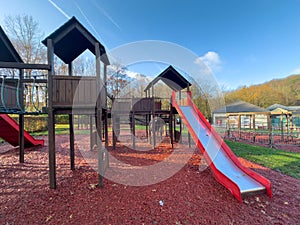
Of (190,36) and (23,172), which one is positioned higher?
(190,36)

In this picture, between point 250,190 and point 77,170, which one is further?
point 77,170

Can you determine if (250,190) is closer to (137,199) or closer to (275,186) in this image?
(275,186)

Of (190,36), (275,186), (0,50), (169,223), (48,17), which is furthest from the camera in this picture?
(190,36)

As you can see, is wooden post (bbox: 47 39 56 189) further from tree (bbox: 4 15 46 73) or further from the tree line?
the tree line

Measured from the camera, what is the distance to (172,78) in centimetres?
977

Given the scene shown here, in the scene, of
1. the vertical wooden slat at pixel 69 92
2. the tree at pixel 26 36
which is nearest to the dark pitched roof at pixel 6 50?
the vertical wooden slat at pixel 69 92

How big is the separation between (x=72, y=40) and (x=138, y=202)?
15.7 ft

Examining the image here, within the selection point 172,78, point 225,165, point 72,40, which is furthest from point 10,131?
point 225,165

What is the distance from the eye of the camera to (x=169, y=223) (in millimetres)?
2781

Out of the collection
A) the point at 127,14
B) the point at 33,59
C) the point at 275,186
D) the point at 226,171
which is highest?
the point at 127,14

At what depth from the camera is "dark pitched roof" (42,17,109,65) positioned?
4.05 meters

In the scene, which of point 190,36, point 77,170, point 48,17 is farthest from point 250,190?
point 190,36

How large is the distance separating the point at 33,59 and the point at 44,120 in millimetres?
6856

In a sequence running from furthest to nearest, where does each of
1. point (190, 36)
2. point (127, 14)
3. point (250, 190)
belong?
point (190, 36) < point (127, 14) < point (250, 190)
